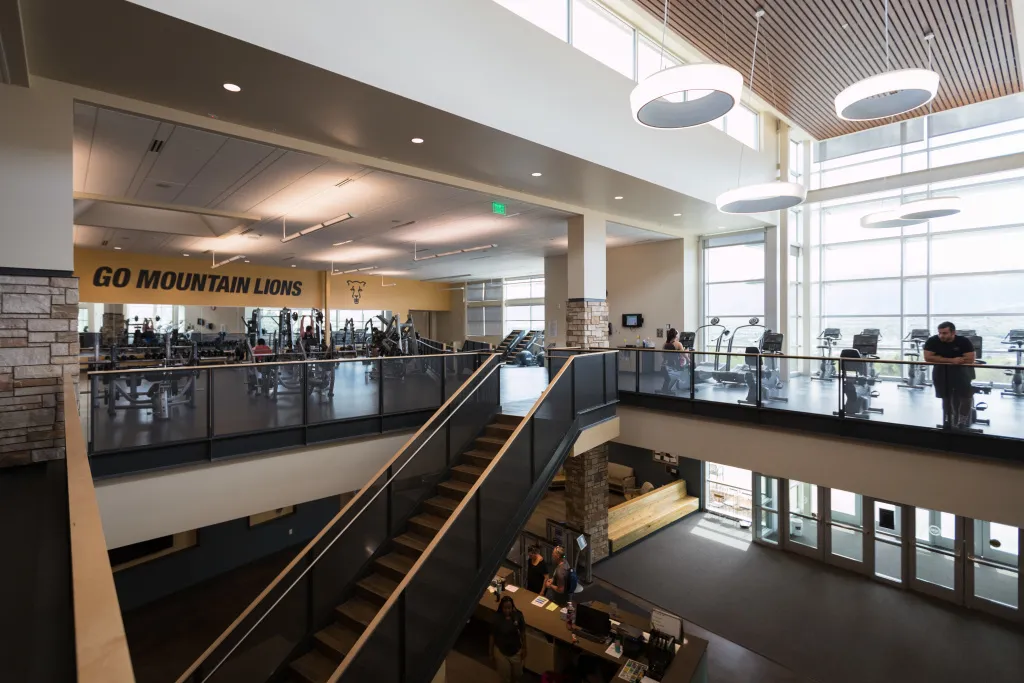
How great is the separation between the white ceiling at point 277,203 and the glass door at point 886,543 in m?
8.28

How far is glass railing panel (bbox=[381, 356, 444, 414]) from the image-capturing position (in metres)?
7.39

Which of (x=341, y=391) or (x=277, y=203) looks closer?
(x=341, y=391)

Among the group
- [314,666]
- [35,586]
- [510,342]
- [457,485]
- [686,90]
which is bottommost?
[314,666]

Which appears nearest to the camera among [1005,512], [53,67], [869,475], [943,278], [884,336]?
[53,67]

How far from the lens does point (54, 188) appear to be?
195 inches

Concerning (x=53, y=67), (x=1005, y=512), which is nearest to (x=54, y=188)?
(x=53, y=67)

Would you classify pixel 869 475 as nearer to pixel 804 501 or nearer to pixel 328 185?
pixel 804 501

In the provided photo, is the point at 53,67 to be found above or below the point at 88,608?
above

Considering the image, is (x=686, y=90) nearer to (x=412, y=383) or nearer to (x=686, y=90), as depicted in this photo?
(x=686, y=90)

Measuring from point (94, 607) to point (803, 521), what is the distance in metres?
14.0

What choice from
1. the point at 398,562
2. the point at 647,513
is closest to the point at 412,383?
the point at 398,562

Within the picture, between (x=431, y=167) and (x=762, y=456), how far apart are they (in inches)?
279

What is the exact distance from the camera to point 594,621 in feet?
23.7

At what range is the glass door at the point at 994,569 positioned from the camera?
9.04 meters
